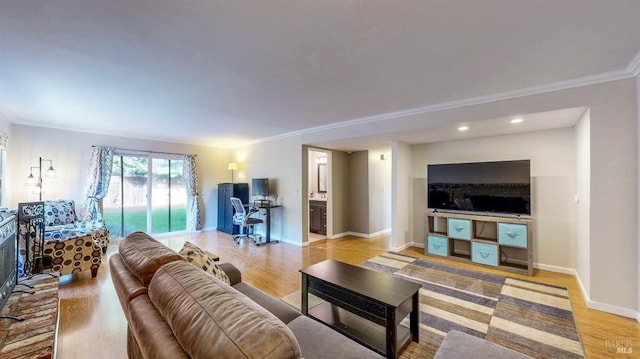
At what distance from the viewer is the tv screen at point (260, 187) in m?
5.93

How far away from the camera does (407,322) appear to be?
240 cm

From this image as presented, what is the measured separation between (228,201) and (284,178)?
5.88 ft

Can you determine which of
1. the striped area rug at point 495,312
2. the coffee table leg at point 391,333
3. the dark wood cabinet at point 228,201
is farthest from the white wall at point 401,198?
the dark wood cabinet at point 228,201

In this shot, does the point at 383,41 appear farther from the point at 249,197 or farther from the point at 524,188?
the point at 249,197

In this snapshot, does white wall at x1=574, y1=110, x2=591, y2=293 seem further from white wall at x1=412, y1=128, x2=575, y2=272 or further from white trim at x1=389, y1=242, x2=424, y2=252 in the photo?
white trim at x1=389, y1=242, x2=424, y2=252

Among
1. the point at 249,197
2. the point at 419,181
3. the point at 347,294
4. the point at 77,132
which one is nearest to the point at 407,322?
Result: the point at 347,294

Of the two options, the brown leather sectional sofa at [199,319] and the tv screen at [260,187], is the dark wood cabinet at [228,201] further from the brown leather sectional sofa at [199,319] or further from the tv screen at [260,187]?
the brown leather sectional sofa at [199,319]

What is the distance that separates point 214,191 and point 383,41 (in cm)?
625

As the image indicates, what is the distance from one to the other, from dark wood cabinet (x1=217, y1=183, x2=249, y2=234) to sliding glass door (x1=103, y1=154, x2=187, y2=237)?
87 cm

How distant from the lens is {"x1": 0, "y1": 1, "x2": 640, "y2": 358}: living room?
2562 millimetres

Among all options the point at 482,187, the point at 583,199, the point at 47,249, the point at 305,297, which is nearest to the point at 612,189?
the point at 583,199

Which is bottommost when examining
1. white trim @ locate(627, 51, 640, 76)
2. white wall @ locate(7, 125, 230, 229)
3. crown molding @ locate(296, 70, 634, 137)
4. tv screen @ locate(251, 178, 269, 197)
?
tv screen @ locate(251, 178, 269, 197)

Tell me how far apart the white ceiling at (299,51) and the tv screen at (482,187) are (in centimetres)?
111

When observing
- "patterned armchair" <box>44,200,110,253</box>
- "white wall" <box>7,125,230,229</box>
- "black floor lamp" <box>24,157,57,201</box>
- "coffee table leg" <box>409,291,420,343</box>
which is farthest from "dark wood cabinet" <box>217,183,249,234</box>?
"coffee table leg" <box>409,291,420,343</box>
